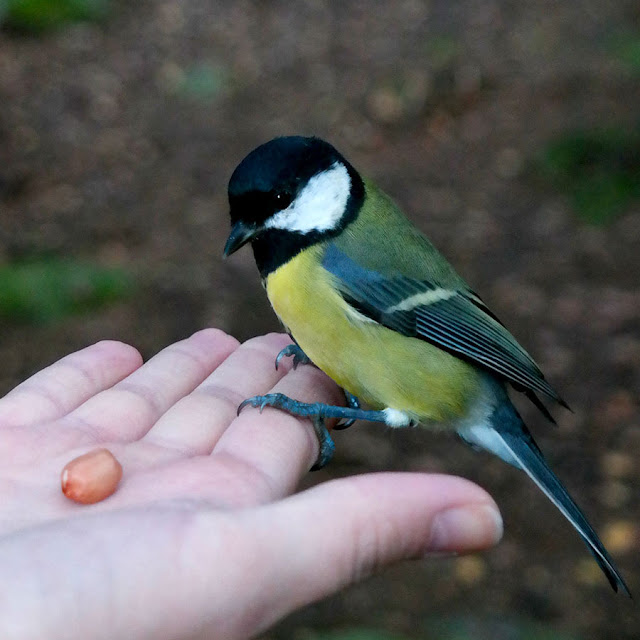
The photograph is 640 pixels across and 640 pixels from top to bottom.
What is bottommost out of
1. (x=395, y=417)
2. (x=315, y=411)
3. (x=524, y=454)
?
(x=524, y=454)

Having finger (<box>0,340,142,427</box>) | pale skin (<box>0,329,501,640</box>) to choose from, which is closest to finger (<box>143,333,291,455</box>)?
pale skin (<box>0,329,501,640</box>)

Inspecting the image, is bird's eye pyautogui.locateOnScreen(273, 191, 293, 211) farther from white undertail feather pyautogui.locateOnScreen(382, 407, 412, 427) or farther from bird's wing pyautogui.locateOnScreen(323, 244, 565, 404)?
white undertail feather pyautogui.locateOnScreen(382, 407, 412, 427)

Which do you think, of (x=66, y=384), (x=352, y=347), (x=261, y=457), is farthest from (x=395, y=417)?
(x=66, y=384)

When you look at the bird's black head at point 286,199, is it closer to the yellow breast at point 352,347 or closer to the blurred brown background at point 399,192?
the yellow breast at point 352,347

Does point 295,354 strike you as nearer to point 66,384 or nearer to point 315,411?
point 315,411

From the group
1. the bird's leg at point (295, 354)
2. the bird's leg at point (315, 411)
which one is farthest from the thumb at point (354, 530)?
the bird's leg at point (295, 354)

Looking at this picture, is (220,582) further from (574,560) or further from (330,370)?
(574,560)
